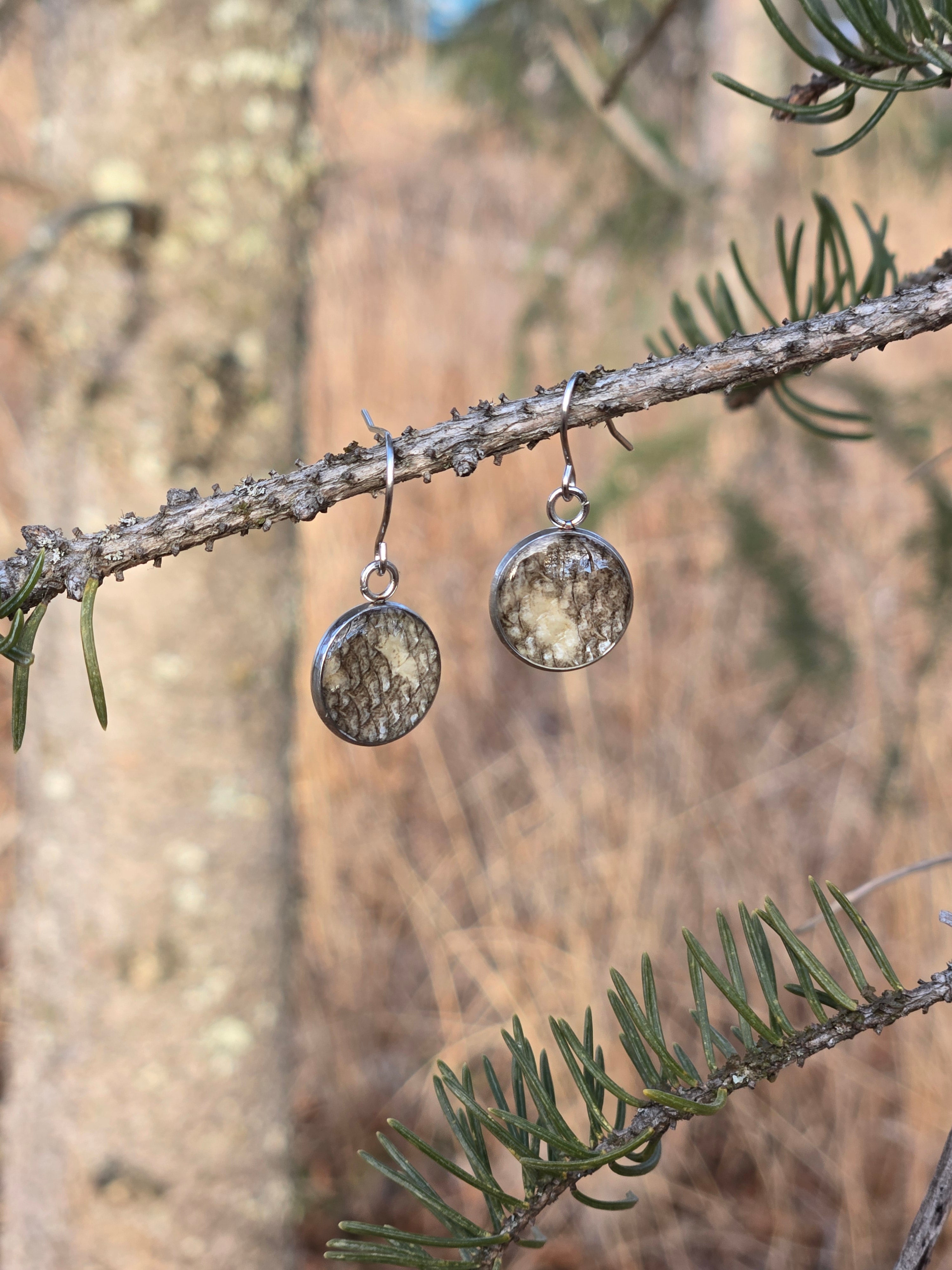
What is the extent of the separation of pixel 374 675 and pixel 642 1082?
0.26 metres

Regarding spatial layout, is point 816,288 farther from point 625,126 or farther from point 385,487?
point 625,126

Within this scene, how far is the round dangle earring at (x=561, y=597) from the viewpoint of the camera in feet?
1.83

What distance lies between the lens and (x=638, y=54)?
0.68 m

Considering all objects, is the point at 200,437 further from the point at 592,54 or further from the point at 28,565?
the point at 592,54

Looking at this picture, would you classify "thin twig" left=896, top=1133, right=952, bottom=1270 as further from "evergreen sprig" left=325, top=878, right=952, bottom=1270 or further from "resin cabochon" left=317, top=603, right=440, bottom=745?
"resin cabochon" left=317, top=603, right=440, bottom=745

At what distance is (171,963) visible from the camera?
3.94 feet

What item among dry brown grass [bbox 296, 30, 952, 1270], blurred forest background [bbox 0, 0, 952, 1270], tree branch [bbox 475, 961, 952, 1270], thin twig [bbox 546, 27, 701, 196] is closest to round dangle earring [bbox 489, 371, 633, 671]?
tree branch [bbox 475, 961, 952, 1270]

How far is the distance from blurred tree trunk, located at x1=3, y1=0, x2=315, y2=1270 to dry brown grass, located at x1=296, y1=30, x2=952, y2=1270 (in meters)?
0.62

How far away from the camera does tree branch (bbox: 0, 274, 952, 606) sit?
37cm

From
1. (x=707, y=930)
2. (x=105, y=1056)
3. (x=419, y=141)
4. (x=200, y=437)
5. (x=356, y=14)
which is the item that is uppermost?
(x=419, y=141)

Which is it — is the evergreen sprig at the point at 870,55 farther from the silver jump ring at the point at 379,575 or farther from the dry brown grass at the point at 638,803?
the dry brown grass at the point at 638,803

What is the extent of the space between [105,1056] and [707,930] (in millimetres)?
1172

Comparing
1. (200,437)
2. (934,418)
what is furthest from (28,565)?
(934,418)

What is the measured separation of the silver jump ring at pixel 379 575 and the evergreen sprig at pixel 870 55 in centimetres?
27
